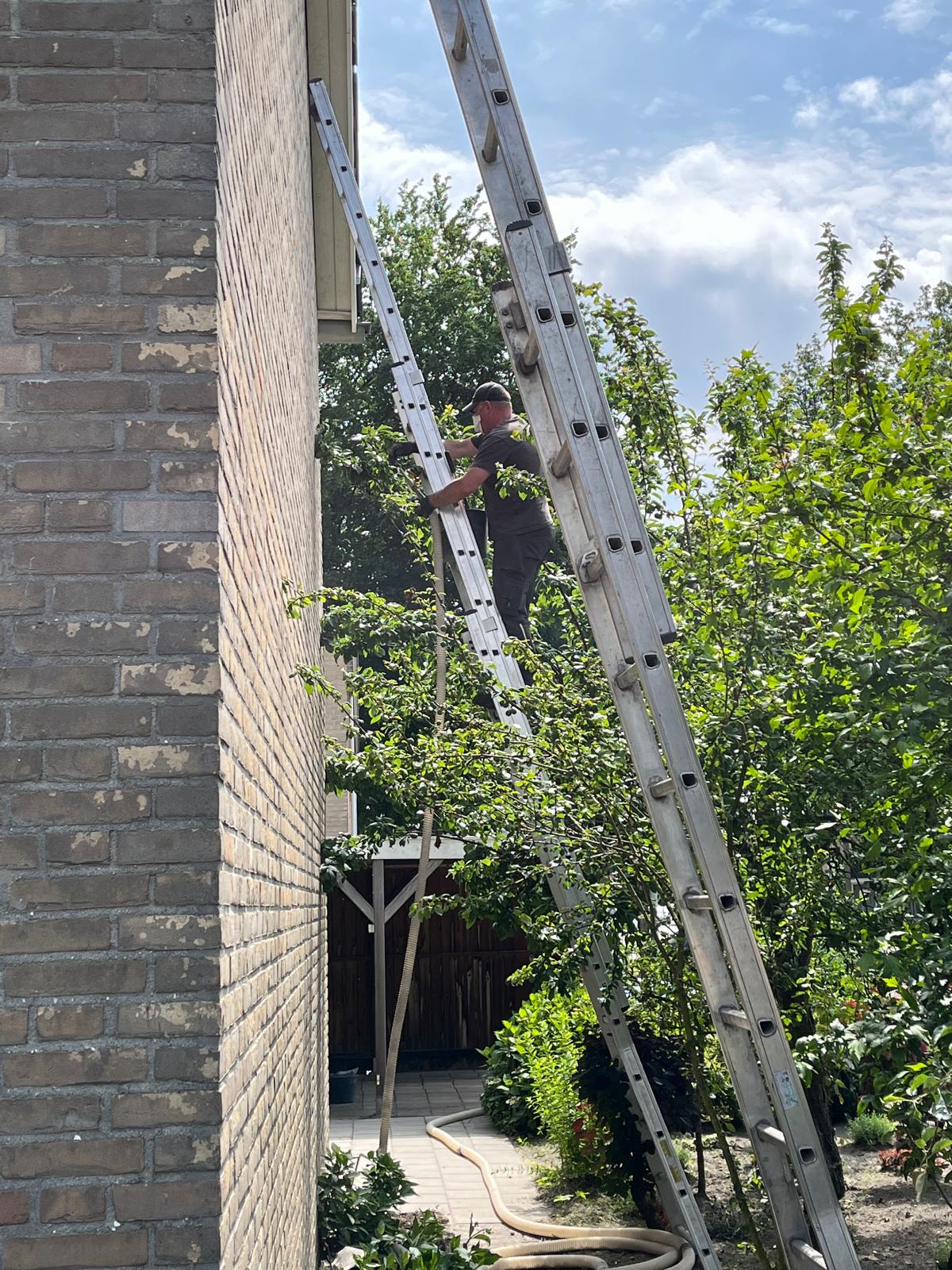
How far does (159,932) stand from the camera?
7.03 ft

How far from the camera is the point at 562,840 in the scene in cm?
622

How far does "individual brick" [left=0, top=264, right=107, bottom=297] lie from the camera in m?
2.30

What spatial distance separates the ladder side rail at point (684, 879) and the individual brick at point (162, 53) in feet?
5.87

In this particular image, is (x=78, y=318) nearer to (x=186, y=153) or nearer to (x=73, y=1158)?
(x=186, y=153)

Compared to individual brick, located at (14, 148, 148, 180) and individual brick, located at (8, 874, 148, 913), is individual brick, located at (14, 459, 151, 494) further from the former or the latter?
individual brick, located at (8, 874, 148, 913)

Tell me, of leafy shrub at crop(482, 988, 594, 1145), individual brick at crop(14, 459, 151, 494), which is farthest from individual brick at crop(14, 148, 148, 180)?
leafy shrub at crop(482, 988, 594, 1145)

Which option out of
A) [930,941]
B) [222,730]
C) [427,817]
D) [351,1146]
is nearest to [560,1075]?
[351,1146]

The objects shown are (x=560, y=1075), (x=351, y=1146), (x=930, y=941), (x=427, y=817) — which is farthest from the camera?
(x=351, y=1146)

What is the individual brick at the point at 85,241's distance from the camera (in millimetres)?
2314

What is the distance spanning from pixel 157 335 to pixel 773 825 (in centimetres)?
358

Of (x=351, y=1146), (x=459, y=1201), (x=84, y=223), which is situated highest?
(x=84, y=223)

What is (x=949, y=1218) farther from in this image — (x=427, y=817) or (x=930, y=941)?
(x=930, y=941)

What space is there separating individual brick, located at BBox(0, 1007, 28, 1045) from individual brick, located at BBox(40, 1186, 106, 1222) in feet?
0.80

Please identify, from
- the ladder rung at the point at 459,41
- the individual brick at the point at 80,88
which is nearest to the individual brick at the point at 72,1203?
the individual brick at the point at 80,88
